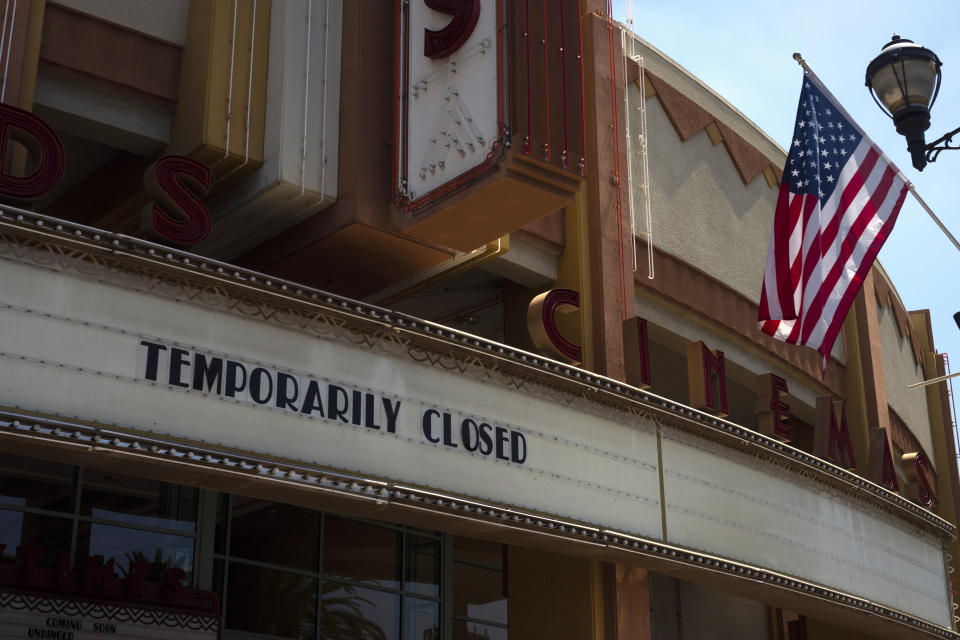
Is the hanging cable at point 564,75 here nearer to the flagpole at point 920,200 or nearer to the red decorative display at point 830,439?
the flagpole at point 920,200

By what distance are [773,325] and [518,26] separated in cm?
587

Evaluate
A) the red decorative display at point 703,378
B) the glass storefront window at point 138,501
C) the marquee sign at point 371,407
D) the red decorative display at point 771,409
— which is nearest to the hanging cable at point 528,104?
the marquee sign at point 371,407

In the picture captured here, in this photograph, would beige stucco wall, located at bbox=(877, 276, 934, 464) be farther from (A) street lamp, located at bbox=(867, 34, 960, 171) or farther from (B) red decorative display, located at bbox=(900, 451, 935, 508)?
(A) street lamp, located at bbox=(867, 34, 960, 171)

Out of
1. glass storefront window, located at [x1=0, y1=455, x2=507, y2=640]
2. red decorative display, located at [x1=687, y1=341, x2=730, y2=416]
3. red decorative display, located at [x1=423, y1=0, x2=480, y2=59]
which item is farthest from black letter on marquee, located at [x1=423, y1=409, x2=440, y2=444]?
red decorative display, located at [x1=687, y1=341, x2=730, y2=416]

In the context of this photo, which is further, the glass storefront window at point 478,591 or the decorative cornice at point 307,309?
the glass storefront window at point 478,591

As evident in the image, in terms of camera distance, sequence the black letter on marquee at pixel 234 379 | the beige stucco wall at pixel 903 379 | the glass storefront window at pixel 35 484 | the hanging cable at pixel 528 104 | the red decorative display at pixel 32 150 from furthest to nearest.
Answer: the beige stucco wall at pixel 903 379 < the glass storefront window at pixel 35 484 < the hanging cable at pixel 528 104 < the black letter on marquee at pixel 234 379 < the red decorative display at pixel 32 150

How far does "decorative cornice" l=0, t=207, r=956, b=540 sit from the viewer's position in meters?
10.7

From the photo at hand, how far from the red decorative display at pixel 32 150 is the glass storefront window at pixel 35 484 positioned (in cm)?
378

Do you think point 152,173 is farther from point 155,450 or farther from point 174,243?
point 155,450

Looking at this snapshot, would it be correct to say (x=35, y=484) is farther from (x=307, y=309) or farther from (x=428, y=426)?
(x=428, y=426)

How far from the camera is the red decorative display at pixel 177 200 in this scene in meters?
11.8

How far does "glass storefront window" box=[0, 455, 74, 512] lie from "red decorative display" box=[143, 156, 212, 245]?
11.7 feet

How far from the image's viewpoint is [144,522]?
557 inches

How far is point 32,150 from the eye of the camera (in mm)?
11266
